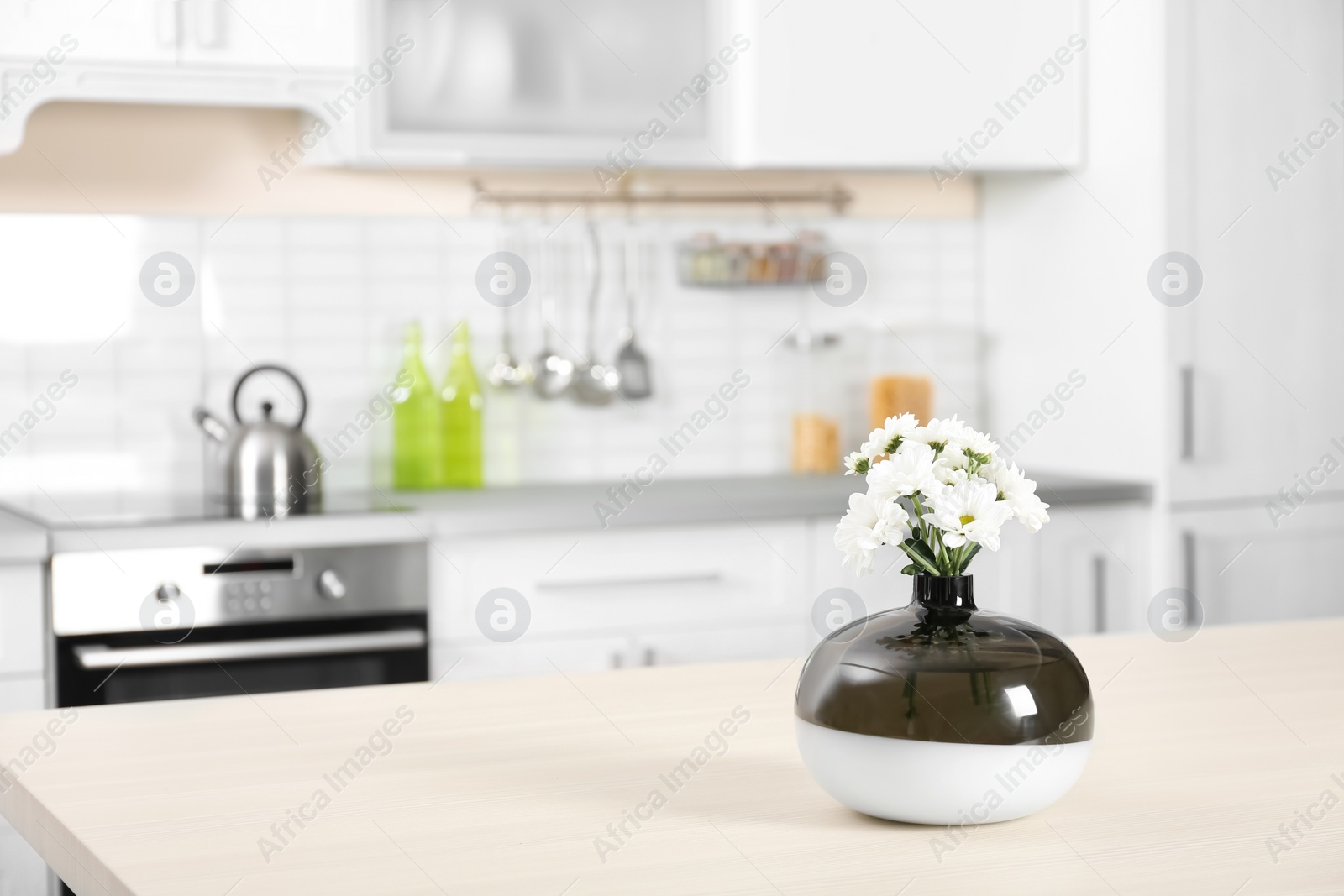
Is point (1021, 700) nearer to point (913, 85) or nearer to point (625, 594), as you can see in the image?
point (625, 594)

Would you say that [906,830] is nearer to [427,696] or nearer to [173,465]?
[427,696]

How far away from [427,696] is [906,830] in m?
0.54

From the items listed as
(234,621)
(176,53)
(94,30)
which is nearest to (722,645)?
(234,621)

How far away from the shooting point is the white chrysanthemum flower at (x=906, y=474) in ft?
3.08

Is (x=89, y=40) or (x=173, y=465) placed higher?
(x=89, y=40)

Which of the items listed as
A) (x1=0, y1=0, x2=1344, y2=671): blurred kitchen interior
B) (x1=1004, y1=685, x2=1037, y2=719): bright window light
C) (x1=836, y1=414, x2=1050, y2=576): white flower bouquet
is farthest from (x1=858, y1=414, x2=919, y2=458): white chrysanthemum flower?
(x1=0, y1=0, x2=1344, y2=671): blurred kitchen interior

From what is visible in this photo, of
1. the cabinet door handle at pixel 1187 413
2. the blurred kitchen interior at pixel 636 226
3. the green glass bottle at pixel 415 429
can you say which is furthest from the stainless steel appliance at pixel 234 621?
the cabinet door handle at pixel 1187 413

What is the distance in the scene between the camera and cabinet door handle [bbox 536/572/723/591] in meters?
2.61

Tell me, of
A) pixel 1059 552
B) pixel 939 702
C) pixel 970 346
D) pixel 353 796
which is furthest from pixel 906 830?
pixel 970 346

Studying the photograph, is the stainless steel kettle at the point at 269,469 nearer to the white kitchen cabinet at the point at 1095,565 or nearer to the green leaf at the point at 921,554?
the white kitchen cabinet at the point at 1095,565

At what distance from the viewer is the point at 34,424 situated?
285cm

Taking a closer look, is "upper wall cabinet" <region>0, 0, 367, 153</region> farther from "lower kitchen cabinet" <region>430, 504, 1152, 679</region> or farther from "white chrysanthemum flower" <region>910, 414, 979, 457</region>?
"white chrysanthemum flower" <region>910, 414, 979, 457</region>

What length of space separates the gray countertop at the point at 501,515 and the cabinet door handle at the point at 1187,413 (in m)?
0.11

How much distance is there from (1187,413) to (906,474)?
7.06 feet
